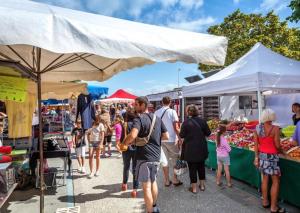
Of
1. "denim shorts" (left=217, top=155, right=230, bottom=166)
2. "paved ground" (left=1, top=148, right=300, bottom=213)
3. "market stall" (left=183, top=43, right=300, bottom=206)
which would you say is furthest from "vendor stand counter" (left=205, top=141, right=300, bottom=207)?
"denim shorts" (left=217, top=155, right=230, bottom=166)

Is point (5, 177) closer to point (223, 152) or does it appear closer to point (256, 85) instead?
point (223, 152)

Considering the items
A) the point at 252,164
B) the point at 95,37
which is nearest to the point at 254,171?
the point at 252,164

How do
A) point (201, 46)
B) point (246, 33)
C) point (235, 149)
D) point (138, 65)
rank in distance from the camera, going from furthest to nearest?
point (246, 33), point (235, 149), point (138, 65), point (201, 46)

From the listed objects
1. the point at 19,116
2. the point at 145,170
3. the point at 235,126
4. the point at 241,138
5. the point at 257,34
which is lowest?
the point at 145,170

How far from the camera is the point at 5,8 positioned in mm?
2066

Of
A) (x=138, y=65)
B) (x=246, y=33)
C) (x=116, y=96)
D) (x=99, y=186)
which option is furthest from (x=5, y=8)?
(x=246, y=33)

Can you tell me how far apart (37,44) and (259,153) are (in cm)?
392

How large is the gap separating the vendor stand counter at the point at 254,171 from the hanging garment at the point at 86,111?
3147 mm

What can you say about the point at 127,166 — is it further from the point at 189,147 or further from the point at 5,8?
the point at 5,8

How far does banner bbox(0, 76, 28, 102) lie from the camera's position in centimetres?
323

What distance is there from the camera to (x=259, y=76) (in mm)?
5324

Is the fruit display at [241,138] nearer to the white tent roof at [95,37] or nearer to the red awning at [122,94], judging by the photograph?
the white tent roof at [95,37]

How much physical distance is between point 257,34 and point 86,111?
17.8 m

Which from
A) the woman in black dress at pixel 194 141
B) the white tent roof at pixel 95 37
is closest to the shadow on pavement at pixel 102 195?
the woman in black dress at pixel 194 141
